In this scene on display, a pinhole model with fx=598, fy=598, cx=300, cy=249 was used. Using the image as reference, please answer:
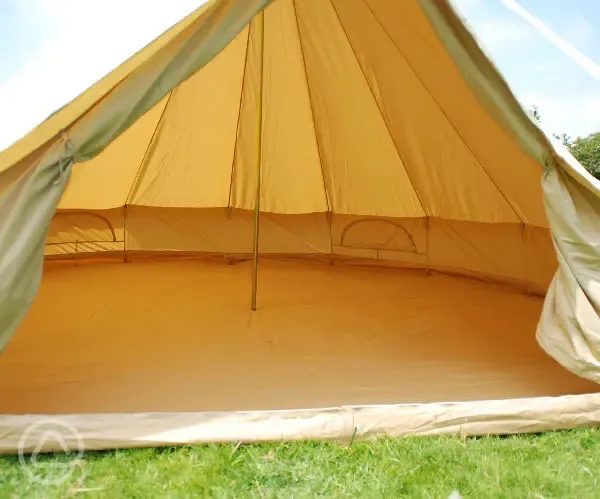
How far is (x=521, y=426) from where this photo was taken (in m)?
2.09

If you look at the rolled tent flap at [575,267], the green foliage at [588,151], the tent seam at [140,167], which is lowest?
the rolled tent flap at [575,267]

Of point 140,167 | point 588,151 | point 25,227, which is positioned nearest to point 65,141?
point 25,227

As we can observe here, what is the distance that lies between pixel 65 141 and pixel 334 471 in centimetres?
132

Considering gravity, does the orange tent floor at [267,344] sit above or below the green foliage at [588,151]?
below

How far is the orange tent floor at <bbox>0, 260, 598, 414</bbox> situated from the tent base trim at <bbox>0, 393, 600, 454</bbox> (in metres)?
0.27

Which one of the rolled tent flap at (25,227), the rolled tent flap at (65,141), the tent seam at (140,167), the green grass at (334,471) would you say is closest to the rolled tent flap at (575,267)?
the green grass at (334,471)

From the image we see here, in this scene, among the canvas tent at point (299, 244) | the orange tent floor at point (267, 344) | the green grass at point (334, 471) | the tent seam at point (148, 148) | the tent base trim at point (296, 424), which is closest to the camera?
the green grass at point (334, 471)

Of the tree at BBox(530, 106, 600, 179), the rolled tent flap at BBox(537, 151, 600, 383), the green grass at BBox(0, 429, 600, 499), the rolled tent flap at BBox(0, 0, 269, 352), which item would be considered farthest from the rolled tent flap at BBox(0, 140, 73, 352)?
the tree at BBox(530, 106, 600, 179)

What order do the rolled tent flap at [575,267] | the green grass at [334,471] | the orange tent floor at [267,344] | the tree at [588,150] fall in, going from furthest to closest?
1. the tree at [588,150]
2. the orange tent floor at [267,344]
3. the rolled tent flap at [575,267]
4. the green grass at [334,471]

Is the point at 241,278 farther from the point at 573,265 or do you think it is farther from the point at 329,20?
the point at 573,265

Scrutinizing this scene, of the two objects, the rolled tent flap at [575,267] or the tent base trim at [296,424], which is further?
the rolled tent flap at [575,267]

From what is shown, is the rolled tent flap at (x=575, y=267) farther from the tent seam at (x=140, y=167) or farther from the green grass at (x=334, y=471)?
the tent seam at (x=140, y=167)

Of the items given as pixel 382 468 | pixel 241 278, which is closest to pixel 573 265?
pixel 382 468

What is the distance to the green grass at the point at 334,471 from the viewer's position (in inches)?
67.6
